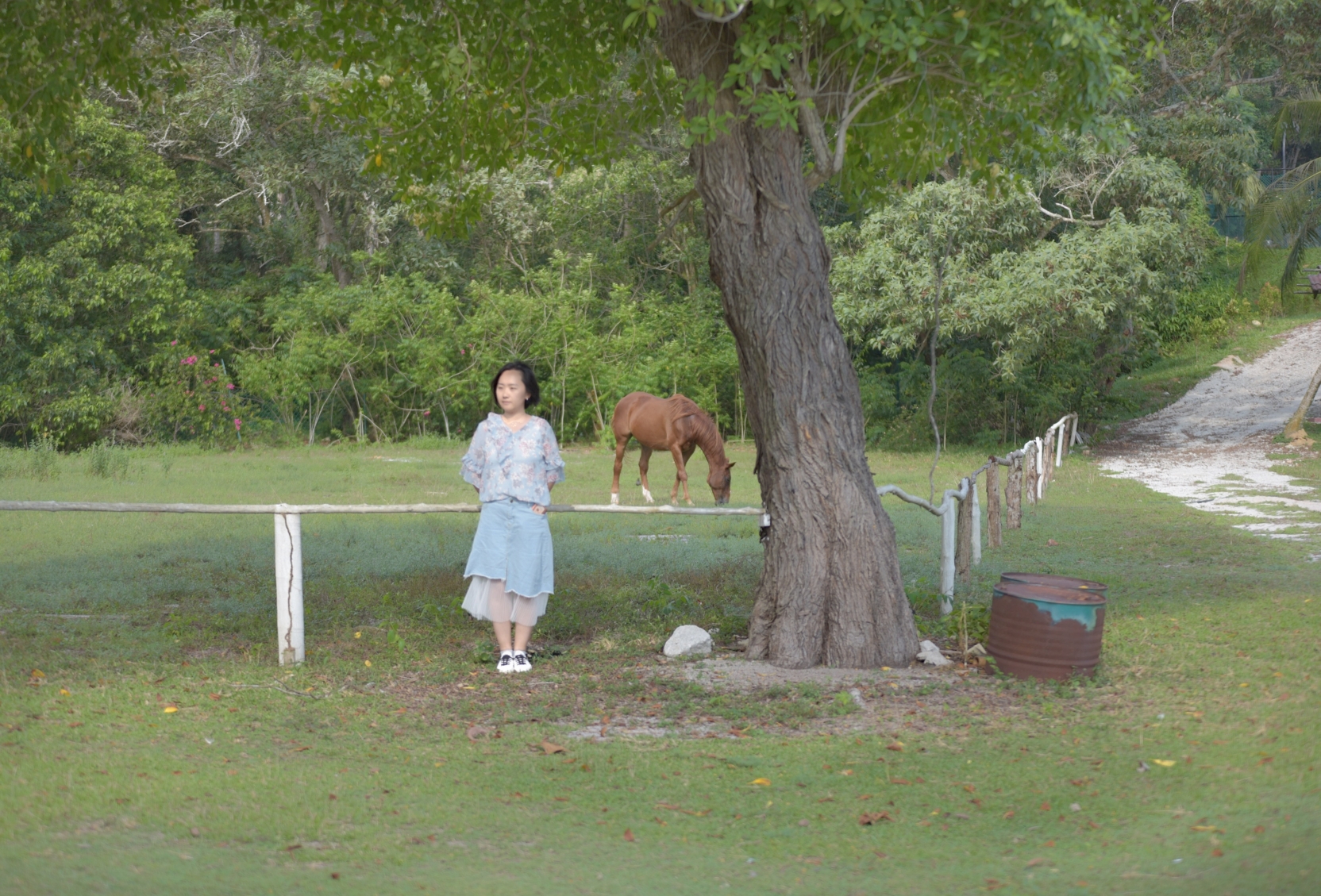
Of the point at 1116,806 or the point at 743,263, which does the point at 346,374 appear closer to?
the point at 743,263

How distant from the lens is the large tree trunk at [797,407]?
6816mm

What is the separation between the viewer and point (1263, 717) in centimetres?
554

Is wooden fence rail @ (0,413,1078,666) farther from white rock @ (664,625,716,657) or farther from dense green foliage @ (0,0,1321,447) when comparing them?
dense green foliage @ (0,0,1321,447)

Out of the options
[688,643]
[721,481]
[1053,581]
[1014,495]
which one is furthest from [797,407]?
Answer: [721,481]

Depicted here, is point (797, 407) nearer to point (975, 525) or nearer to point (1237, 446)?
point (975, 525)

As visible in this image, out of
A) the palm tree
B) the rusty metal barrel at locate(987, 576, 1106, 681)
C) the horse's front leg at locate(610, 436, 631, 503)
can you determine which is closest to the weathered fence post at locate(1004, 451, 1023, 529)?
the horse's front leg at locate(610, 436, 631, 503)

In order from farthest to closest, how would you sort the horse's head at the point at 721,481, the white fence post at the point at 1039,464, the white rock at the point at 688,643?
1. the white fence post at the point at 1039,464
2. the horse's head at the point at 721,481
3. the white rock at the point at 688,643

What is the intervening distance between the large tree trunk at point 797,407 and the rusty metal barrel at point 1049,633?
622mm

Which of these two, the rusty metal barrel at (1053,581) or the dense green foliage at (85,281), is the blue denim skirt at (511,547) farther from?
the dense green foliage at (85,281)

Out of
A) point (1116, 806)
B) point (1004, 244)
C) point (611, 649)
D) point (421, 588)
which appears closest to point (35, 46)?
point (421, 588)

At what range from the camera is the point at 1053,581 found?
681 centimetres

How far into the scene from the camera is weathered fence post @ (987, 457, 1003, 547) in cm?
1165

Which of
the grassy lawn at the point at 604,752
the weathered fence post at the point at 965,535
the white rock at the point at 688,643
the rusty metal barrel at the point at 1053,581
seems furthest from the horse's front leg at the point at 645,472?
the rusty metal barrel at the point at 1053,581

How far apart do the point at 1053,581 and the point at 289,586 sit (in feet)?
14.0
